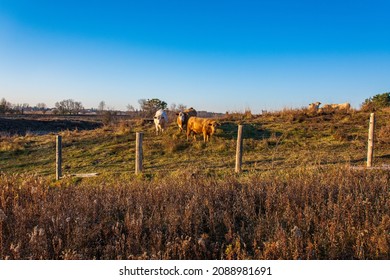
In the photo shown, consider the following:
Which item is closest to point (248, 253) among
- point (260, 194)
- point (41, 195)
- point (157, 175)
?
point (260, 194)

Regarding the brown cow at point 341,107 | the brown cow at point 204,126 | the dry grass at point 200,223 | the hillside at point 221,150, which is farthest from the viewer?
the brown cow at point 341,107

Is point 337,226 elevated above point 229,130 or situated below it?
below

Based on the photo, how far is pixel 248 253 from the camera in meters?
3.59

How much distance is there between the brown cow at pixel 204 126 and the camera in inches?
574

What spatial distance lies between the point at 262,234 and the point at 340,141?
1131 centimetres

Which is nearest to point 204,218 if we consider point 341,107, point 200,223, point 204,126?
point 200,223

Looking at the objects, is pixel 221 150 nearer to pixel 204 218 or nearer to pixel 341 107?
pixel 204 218

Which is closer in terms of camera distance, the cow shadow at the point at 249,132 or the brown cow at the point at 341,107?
the cow shadow at the point at 249,132

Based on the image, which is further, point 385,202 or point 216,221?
point 385,202

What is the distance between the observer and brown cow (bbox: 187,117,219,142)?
47.8 ft

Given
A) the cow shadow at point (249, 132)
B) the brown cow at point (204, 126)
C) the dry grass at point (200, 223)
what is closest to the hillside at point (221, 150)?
the cow shadow at point (249, 132)

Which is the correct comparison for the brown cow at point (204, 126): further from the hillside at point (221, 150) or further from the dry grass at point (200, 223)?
the dry grass at point (200, 223)

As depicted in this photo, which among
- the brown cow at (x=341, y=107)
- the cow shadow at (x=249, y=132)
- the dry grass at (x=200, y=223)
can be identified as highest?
the brown cow at (x=341, y=107)

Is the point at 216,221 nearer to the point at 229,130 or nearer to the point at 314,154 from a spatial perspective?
the point at 314,154
